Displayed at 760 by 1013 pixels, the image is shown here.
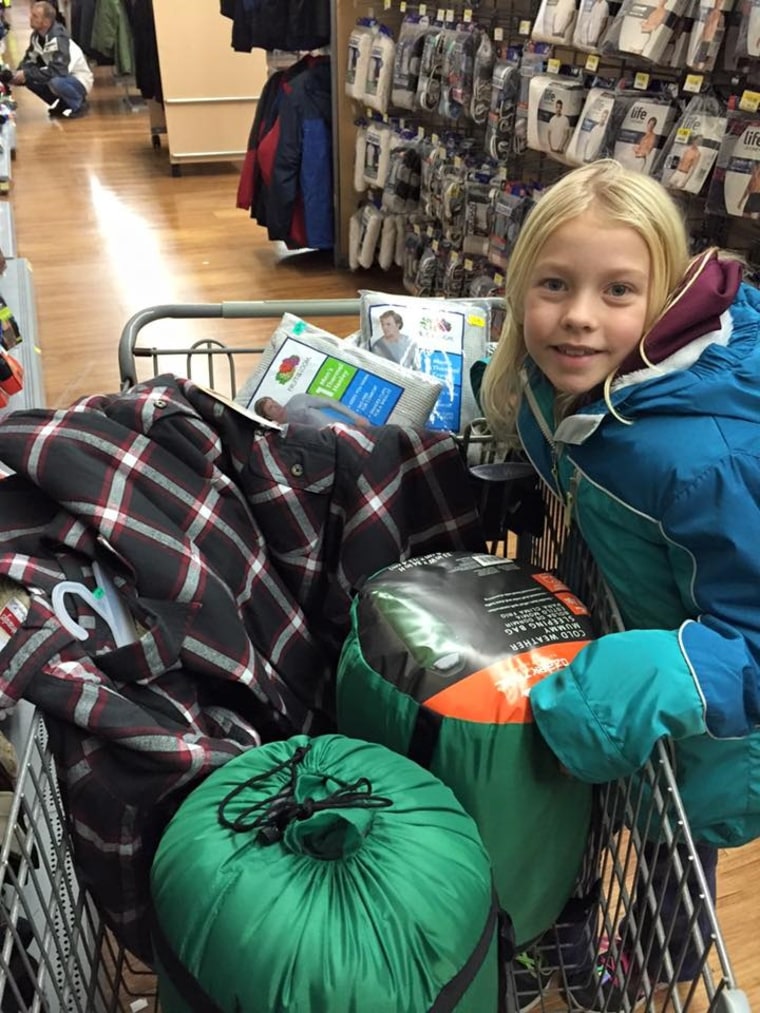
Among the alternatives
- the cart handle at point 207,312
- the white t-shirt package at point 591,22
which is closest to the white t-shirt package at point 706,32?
the white t-shirt package at point 591,22

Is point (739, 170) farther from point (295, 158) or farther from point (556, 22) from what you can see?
point (295, 158)

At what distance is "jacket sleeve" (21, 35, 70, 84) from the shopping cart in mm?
8146

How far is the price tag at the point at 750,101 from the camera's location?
2.10 metres

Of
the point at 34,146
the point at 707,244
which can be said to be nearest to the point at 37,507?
the point at 707,244

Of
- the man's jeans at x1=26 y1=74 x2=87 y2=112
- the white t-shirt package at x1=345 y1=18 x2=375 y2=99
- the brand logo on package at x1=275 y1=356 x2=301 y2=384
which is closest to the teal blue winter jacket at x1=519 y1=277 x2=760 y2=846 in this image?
the brand logo on package at x1=275 y1=356 x2=301 y2=384

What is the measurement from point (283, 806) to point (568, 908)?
502mm

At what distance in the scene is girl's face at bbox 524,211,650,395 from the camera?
3.34 ft

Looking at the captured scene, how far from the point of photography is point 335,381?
57.2 inches

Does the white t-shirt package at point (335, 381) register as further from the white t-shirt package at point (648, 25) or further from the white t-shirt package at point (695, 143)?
the white t-shirt package at point (648, 25)

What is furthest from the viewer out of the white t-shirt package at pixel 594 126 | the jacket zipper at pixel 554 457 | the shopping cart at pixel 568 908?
the white t-shirt package at pixel 594 126

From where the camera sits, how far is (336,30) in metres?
4.11

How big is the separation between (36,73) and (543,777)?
9186mm

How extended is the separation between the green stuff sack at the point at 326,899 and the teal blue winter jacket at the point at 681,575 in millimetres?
175

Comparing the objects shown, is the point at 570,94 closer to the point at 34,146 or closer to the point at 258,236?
the point at 258,236
